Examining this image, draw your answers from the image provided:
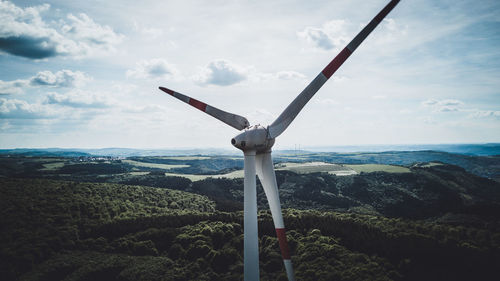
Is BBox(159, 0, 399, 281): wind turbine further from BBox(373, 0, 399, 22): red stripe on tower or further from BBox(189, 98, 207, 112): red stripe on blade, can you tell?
BBox(189, 98, 207, 112): red stripe on blade

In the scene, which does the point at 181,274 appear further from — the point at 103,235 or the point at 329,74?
Answer: the point at 329,74

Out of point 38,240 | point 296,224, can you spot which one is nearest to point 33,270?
point 38,240

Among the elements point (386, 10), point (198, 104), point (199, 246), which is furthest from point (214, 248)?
point (386, 10)

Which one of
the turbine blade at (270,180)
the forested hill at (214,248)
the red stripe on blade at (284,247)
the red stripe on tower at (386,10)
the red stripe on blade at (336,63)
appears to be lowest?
the forested hill at (214,248)

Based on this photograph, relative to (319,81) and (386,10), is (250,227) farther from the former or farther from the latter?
(386,10)

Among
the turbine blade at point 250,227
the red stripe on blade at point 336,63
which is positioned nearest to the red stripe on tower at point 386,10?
the red stripe on blade at point 336,63

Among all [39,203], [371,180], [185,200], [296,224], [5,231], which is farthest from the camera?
[371,180]

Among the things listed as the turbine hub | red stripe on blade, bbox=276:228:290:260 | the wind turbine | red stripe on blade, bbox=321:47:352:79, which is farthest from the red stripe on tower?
red stripe on blade, bbox=276:228:290:260

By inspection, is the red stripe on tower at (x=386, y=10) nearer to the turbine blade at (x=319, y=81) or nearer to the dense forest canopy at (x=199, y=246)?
the turbine blade at (x=319, y=81)
